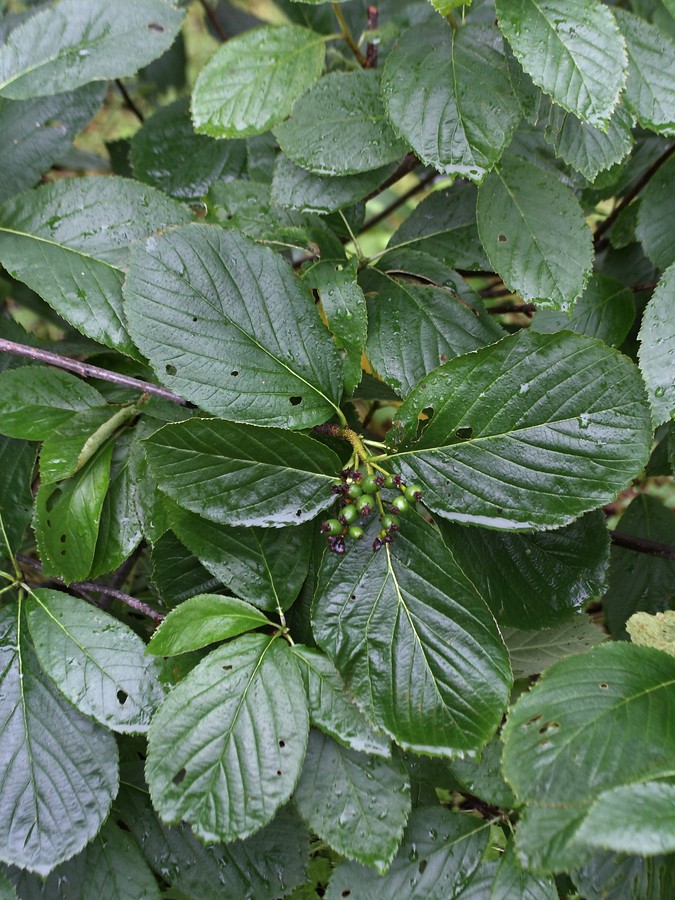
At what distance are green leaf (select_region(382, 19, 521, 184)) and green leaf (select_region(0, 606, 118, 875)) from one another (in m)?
0.96

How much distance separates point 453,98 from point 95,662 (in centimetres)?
99

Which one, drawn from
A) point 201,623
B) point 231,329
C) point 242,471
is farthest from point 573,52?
point 201,623

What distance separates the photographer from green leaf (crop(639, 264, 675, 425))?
3.22ft

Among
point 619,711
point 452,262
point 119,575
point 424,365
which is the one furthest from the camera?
point 119,575

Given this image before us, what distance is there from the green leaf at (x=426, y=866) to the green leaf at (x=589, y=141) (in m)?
1.02

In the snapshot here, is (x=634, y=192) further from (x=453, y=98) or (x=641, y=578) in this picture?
(x=641, y=578)

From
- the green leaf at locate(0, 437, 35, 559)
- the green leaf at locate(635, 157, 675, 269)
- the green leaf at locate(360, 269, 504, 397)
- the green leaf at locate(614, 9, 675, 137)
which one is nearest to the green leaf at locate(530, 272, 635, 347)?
the green leaf at locate(635, 157, 675, 269)

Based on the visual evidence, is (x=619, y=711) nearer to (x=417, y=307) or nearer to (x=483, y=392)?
(x=483, y=392)

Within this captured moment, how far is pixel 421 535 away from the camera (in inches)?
38.4

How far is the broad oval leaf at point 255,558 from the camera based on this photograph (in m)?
1.03

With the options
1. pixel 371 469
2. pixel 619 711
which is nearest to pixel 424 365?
pixel 371 469

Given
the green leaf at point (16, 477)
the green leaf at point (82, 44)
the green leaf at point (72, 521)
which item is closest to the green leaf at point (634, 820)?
the green leaf at point (72, 521)

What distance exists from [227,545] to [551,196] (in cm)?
78

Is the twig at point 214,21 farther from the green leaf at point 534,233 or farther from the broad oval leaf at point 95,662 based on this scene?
the broad oval leaf at point 95,662
